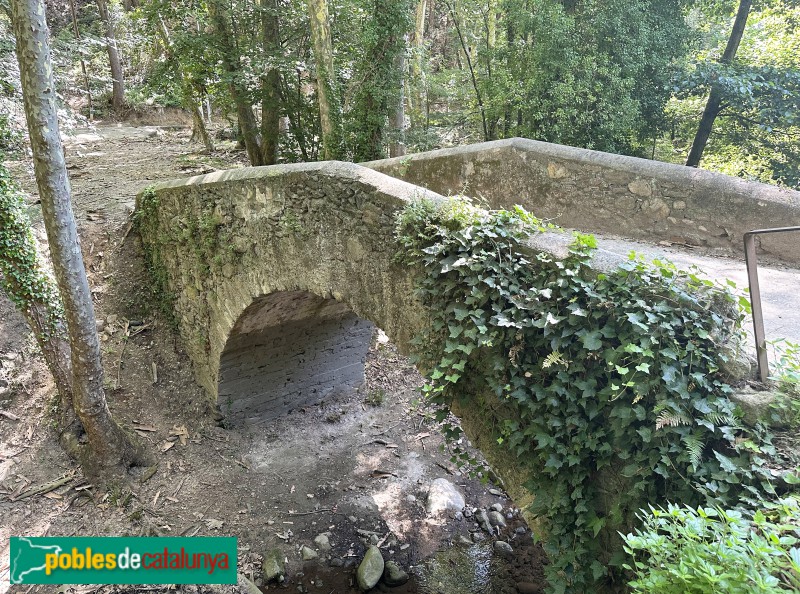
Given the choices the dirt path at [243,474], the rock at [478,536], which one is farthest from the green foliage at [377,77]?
the rock at [478,536]

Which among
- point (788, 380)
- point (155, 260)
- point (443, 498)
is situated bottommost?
point (443, 498)

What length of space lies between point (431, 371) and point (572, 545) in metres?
1.60

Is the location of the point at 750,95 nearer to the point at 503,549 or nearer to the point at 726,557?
the point at 503,549

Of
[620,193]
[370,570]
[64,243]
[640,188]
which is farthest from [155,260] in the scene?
[640,188]

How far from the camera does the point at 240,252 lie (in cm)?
666

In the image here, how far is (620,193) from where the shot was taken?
225 inches

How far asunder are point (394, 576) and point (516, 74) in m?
7.54

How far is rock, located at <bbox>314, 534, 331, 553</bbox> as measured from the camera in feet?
21.3

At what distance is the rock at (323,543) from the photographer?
21.3ft

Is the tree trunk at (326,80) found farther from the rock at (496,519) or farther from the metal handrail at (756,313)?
the metal handrail at (756,313)

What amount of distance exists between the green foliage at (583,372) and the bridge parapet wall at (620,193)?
0.95 meters

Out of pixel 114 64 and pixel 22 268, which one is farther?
pixel 114 64

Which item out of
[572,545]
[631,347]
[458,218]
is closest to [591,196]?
[458,218]

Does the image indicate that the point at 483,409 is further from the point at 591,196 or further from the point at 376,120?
the point at 376,120
